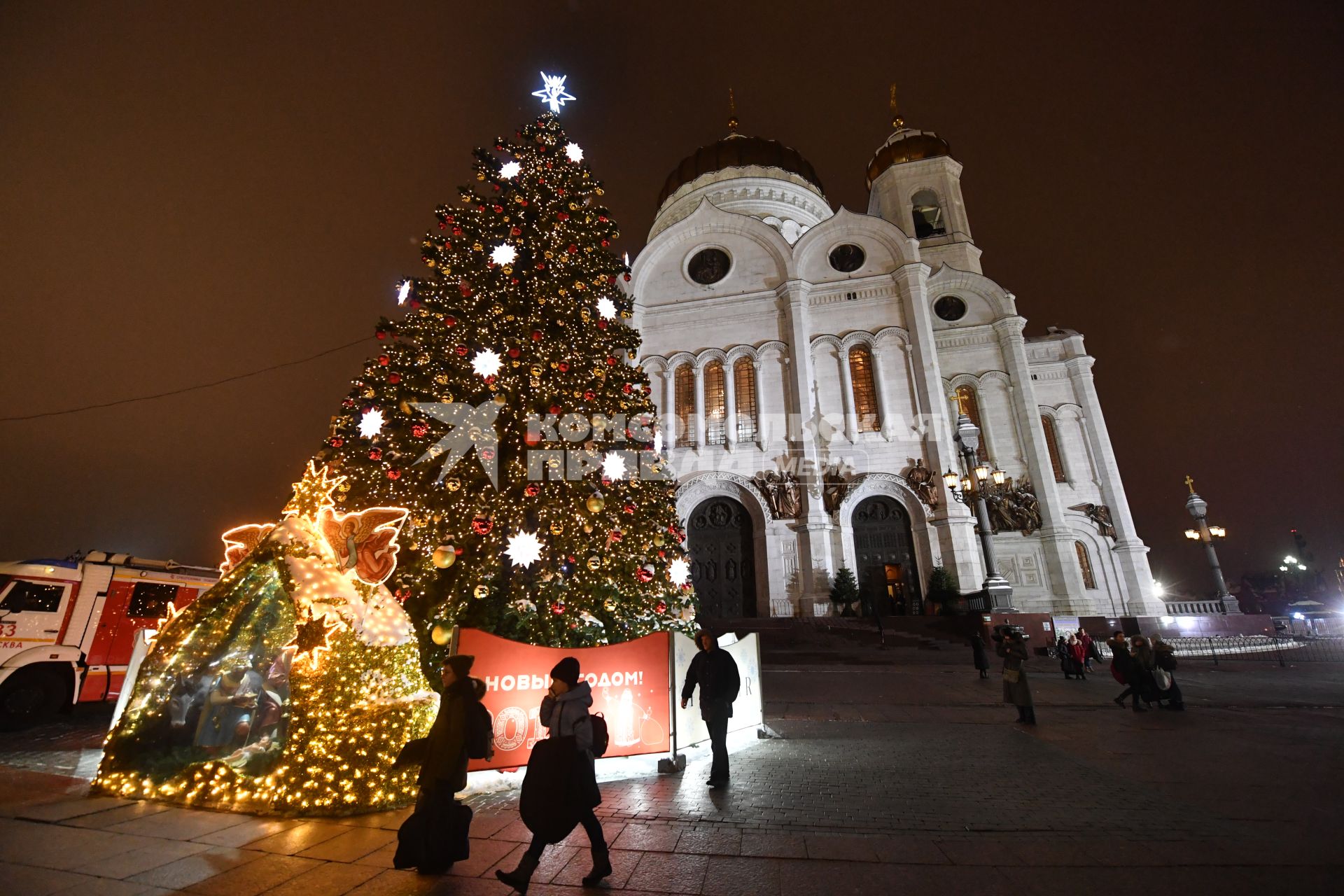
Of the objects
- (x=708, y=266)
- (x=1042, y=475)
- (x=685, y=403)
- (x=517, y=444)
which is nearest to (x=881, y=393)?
(x=1042, y=475)

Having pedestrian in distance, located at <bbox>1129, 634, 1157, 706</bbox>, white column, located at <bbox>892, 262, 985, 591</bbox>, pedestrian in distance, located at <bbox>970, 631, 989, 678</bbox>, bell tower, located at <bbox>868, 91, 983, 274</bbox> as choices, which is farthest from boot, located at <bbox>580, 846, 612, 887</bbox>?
bell tower, located at <bbox>868, 91, 983, 274</bbox>

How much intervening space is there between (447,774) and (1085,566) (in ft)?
84.9

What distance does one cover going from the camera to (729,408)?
22.8 m

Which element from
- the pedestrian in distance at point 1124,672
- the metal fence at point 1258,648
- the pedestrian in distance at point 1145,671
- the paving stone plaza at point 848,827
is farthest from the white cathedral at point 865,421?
the paving stone plaza at point 848,827

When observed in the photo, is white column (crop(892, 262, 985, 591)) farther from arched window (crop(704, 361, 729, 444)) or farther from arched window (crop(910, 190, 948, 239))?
arched window (crop(704, 361, 729, 444))

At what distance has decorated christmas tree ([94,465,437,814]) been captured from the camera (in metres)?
4.34

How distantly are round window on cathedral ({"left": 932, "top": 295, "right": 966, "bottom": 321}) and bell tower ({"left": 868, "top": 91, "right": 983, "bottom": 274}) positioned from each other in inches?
125

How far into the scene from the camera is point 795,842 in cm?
365

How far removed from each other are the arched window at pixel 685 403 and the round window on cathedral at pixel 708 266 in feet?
15.7

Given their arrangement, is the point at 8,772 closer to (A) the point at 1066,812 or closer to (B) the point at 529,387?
(B) the point at 529,387

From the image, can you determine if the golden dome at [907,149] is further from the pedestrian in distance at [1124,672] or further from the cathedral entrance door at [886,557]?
the pedestrian in distance at [1124,672]

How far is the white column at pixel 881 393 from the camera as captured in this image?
2152cm

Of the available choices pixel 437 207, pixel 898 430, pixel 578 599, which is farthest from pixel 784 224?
pixel 578 599

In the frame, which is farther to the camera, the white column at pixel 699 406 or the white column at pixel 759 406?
the white column at pixel 699 406
